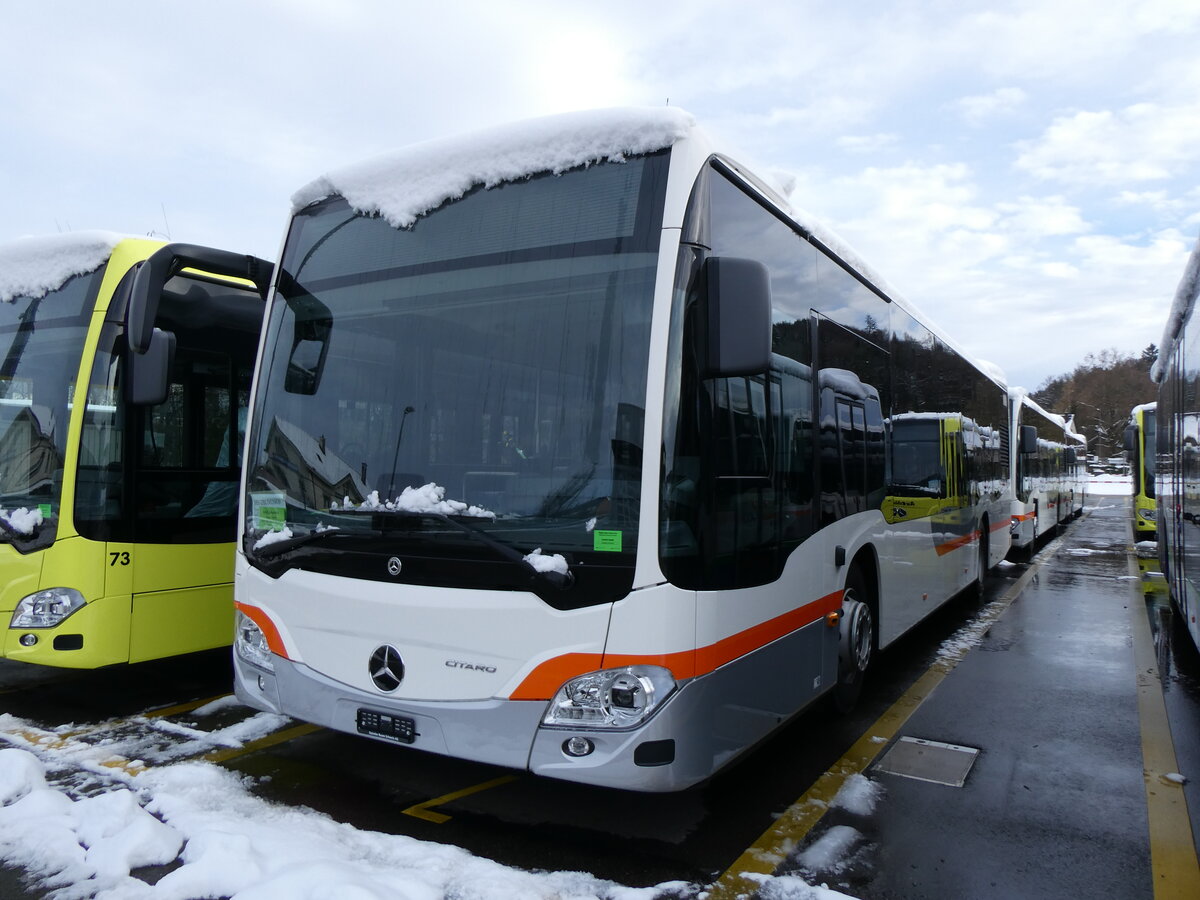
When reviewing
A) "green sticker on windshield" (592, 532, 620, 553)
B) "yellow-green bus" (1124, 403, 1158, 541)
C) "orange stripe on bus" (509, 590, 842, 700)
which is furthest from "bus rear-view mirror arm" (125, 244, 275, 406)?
"yellow-green bus" (1124, 403, 1158, 541)

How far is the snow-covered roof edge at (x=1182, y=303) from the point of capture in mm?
6495

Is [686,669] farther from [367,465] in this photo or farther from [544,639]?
[367,465]

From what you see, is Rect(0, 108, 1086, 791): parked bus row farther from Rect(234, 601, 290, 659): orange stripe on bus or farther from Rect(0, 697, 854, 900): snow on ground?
Rect(0, 697, 854, 900): snow on ground

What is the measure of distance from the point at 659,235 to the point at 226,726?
13.2ft

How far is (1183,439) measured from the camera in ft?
24.1

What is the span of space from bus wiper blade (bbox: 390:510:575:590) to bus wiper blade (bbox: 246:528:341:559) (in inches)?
18.7

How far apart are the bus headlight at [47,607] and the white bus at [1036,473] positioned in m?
13.2

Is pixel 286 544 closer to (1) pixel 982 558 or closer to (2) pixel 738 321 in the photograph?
(2) pixel 738 321

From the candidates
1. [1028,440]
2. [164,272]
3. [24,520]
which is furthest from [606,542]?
[1028,440]

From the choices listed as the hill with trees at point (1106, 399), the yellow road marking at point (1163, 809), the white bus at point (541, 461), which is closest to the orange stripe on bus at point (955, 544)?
the yellow road marking at point (1163, 809)

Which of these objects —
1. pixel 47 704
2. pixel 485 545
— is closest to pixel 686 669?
pixel 485 545

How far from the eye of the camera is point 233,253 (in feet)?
18.7

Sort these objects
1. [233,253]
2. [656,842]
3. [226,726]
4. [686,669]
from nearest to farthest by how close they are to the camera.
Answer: [686,669] → [656,842] → [226,726] → [233,253]

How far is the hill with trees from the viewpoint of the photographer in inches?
3356
